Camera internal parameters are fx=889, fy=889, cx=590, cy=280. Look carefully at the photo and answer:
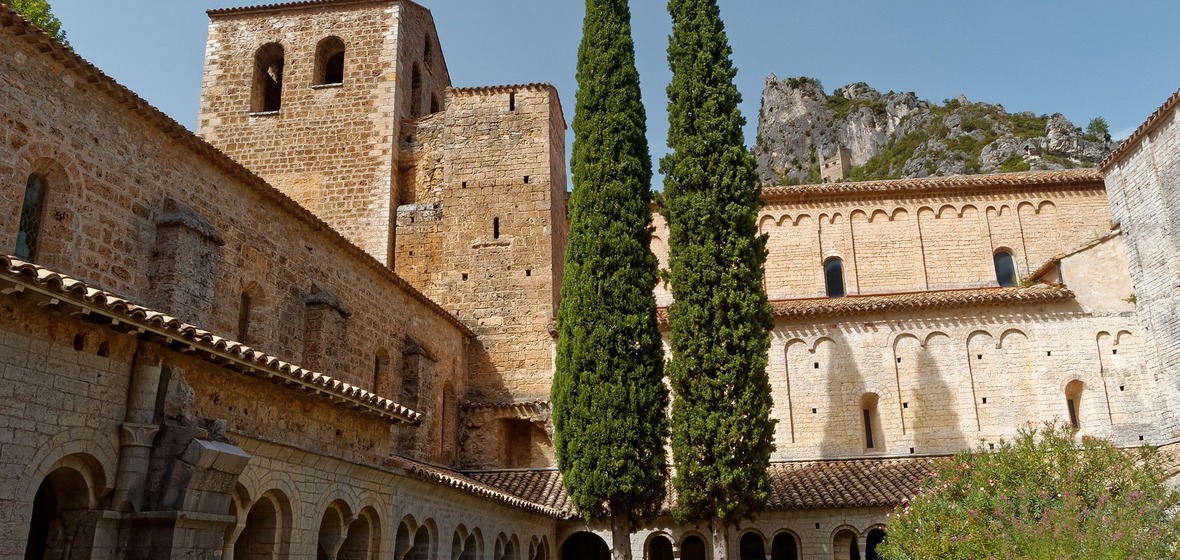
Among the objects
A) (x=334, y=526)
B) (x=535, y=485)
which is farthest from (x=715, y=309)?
(x=334, y=526)

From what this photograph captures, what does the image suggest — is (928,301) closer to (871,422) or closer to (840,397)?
(840,397)

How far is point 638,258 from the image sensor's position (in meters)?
17.2

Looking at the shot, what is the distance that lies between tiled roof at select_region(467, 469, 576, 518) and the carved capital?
12293 millimetres

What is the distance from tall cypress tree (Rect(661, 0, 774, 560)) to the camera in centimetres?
1612

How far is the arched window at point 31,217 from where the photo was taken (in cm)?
1026

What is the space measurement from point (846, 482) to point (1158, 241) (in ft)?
28.8

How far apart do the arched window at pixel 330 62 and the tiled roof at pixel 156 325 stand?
16834 mm

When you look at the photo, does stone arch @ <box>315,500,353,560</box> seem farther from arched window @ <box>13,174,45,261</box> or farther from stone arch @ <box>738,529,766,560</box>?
stone arch @ <box>738,529,766,560</box>

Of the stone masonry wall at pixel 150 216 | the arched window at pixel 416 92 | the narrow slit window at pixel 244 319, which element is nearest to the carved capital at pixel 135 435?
the stone masonry wall at pixel 150 216

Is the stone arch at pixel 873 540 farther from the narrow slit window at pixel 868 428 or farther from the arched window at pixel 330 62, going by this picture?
the arched window at pixel 330 62

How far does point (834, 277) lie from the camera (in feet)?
79.6

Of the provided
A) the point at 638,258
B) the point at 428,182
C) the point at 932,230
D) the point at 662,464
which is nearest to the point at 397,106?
the point at 428,182

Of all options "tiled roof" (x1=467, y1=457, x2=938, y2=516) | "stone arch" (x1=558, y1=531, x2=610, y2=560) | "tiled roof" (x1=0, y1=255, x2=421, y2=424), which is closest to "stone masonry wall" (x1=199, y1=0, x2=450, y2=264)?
"tiled roof" (x1=467, y1=457, x2=938, y2=516)

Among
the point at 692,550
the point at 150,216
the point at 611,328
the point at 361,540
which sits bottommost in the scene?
the point at 692,550
